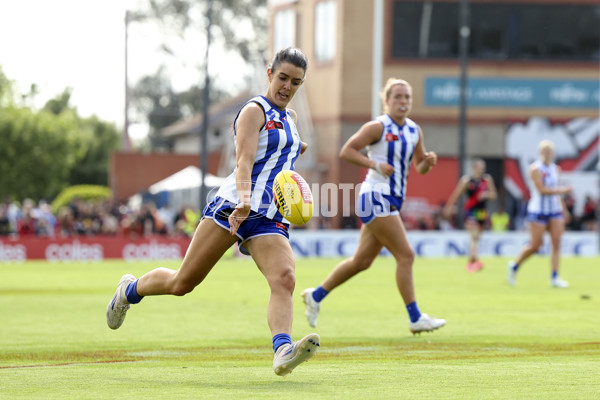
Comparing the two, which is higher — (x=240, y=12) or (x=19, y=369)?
(x=240, y=12)

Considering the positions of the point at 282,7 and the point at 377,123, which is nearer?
the point at 377,123

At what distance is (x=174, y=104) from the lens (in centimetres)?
7588

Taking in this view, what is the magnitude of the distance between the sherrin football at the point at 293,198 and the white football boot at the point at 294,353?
0.84 metres

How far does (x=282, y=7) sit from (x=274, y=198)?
122ft

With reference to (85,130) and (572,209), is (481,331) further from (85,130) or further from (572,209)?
(85,130)

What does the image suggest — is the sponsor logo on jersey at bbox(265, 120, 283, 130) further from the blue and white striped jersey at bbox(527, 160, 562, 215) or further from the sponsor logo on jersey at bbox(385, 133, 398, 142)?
the blue and white striped jersey at bbox(527, 160, 562, 215)

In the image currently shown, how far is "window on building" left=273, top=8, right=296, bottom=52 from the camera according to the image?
Result: 142ft

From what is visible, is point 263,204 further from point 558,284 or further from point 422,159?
point 558,284

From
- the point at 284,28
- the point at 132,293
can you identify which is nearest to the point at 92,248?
the point at 284,28

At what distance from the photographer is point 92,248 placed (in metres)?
29.0

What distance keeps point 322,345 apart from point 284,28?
114ft

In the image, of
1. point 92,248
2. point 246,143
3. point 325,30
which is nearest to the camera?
point 246,143

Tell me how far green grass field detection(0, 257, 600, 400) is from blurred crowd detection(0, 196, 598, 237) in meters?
12.1

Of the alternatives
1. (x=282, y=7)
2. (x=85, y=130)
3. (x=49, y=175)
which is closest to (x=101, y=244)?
(x=282, y=7)
